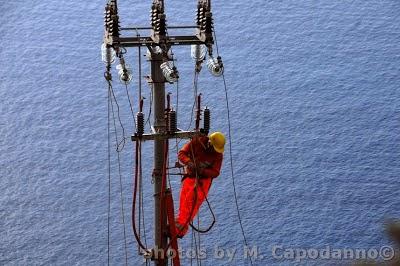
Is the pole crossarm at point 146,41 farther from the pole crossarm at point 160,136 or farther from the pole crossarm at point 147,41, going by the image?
the pole crossarm at point 160,136

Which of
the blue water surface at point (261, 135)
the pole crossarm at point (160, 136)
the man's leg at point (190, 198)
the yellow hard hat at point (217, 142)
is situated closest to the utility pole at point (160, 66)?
the pole crossarm at point (160, 136)

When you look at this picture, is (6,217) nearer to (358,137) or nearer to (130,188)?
(130,188)

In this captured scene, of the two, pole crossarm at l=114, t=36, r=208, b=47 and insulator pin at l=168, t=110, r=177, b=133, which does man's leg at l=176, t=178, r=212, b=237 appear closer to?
insulator pin at l=168, t=110, r=177, b=133

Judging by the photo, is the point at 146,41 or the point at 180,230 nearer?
the point at 146,41

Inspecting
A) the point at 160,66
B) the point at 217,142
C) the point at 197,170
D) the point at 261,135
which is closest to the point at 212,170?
the point at 197,170

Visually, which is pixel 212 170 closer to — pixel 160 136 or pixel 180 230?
pixel 180 230
